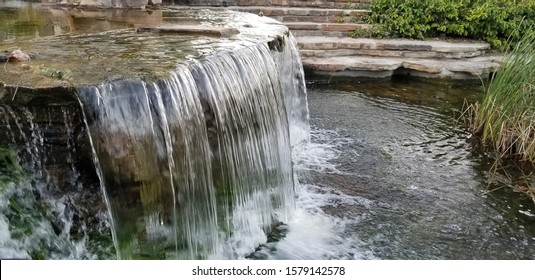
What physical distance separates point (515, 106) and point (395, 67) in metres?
3.06

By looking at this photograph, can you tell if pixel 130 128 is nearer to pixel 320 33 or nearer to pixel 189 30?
pixel 189 30

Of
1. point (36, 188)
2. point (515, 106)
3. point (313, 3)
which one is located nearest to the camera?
point (36, 188)

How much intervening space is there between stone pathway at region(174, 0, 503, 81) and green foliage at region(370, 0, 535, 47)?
0.30 meters

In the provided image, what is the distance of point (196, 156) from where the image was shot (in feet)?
9.45

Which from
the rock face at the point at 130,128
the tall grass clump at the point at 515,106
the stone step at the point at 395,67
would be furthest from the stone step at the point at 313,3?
the rock face at the point at 130,128

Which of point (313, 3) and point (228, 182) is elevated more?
point (313, 3)

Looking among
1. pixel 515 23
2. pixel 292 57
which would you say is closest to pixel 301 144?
pixel 292 57

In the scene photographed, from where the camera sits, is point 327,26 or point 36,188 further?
point 327,26

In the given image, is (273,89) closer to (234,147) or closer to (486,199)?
(234,147)

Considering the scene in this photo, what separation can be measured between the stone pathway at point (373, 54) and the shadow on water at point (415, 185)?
1.09 m

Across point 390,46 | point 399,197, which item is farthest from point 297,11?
point 399,197

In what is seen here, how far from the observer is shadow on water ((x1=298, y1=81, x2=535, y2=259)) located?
3332mm

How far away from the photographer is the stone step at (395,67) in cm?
733

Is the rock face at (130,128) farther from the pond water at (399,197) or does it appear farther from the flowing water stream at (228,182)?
the pond water at (399,197)
